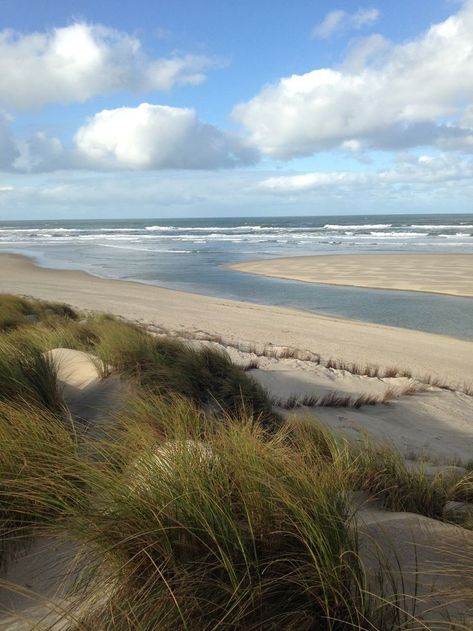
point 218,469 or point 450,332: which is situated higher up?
point 218,469

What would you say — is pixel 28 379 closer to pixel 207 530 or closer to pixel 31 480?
pixel 31 480

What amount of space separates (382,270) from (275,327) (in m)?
14.8

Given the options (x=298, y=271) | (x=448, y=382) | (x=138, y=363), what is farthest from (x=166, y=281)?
(x=138, y=363)

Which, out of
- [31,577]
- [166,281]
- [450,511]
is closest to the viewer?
[31,577]

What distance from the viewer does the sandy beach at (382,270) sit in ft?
70.3

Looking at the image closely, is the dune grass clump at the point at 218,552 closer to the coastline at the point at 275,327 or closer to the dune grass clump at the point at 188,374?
the dune grass clump at the point at 188,374

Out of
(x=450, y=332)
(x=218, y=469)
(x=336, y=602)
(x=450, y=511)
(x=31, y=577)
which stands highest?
(x=218, y=469)

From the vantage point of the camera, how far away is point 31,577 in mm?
2338

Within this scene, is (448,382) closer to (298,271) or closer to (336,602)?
(336,602)

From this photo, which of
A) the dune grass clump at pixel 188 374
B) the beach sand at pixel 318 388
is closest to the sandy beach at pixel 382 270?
the beach sand at pixel 318 388

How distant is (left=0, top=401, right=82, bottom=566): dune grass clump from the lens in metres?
2.50

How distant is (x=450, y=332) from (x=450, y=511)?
36.3 ft

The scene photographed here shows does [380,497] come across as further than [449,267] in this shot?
No

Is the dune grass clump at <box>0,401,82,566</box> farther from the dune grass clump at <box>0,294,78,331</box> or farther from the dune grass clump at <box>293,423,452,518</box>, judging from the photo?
the dune grass clump at <box>0,294,78,331</box>
